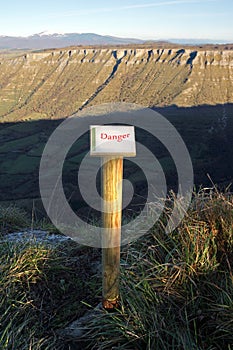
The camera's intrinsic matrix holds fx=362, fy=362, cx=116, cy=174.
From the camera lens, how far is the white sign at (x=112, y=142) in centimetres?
310

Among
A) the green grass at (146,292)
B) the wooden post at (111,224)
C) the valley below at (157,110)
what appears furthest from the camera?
the valley below at (157,110)

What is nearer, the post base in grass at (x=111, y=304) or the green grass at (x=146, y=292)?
the green grass at (x=146, y=292)

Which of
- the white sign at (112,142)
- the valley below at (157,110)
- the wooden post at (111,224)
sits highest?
the white sign at (112,142)

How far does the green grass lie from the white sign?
1.20 m

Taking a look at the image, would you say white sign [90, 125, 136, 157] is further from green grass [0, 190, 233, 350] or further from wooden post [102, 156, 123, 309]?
green grass [0, 190, 233, 350]

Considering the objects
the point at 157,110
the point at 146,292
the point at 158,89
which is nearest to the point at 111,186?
the point at 146,292

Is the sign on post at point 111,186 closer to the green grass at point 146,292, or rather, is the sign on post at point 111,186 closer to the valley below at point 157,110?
the green grass at point 146,292

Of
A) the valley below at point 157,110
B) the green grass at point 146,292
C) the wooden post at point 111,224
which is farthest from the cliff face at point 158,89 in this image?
the wooden post at point 111,224

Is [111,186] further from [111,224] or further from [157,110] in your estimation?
[157,110]

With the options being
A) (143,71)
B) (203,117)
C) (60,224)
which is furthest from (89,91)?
(60,224)

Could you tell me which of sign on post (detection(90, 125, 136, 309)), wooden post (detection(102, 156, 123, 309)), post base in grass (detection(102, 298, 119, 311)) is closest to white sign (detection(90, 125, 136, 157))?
sign on post (detection(90, 125, 136, 309))

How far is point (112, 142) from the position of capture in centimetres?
315

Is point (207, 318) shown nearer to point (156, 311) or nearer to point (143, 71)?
point (156, 311)

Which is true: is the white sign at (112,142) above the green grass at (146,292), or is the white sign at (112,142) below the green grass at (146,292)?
above
